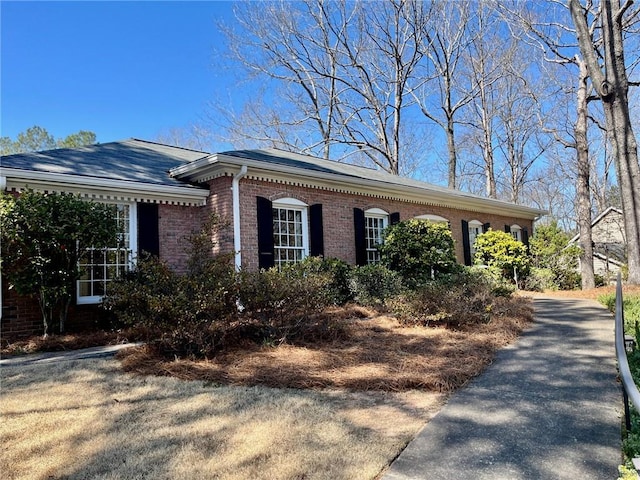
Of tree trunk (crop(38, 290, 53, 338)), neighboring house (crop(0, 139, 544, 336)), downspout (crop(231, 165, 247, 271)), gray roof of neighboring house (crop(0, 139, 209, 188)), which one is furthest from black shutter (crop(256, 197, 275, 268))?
tree trunk (crop(38, 290, 53, 338))

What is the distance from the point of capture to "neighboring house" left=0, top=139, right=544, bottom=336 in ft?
24.7

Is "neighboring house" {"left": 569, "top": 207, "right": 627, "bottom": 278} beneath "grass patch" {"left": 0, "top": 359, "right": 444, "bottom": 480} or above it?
above

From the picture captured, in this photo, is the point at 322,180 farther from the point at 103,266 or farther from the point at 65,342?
the point at 65,342

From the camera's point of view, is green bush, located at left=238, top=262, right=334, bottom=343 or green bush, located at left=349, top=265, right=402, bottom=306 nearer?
green bush, located at left=238, top=262, right=334, bottom=343

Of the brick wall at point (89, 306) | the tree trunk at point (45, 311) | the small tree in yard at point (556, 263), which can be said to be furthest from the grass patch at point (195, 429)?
the small tree in yard at point (556, 263)

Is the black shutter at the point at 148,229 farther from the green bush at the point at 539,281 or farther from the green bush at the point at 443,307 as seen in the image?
the green bush at the point at 539,281

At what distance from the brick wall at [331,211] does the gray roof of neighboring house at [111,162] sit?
1476mm

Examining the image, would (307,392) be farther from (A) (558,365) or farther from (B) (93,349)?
(B) (93,349)

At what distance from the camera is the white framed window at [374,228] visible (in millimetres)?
11930

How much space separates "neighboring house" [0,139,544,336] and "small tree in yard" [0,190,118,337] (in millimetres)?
517

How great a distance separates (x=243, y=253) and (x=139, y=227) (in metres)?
2.05

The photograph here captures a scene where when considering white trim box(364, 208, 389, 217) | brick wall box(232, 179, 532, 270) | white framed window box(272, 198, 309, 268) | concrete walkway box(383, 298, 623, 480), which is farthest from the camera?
white trim box(364, 208, 389, 217)

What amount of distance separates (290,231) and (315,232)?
0.63 m

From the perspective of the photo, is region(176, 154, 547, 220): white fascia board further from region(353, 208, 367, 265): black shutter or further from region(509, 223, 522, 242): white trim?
region(509, 223, 522, 242): white trim
